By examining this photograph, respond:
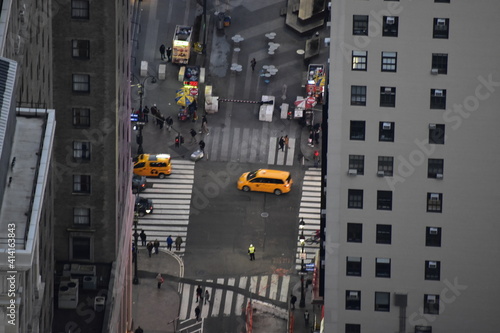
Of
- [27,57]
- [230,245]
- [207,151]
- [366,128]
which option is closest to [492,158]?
[366,128]

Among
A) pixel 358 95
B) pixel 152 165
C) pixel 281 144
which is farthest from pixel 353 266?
pixel 281 144

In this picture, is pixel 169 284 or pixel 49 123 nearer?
pixel 49 123

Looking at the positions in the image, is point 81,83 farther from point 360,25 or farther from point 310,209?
point 310,209

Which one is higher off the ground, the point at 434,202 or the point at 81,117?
the point at 81,117

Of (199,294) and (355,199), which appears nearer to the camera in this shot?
(355,199)

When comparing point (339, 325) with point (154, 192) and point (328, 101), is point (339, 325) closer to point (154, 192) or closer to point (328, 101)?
point (328, 101)

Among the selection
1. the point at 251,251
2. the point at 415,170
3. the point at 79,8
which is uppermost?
the point at 79,8
